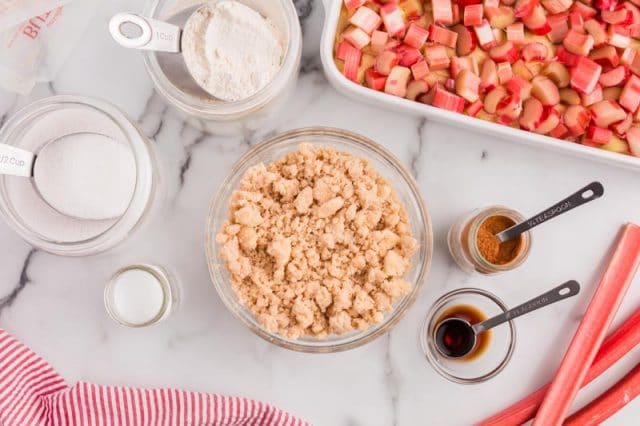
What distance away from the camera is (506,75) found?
1014mm

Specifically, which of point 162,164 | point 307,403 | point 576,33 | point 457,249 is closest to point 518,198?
point 457,249

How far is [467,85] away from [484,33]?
0.09m

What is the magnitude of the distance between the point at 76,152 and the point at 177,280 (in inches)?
10.0

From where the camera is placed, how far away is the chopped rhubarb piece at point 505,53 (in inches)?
39.8

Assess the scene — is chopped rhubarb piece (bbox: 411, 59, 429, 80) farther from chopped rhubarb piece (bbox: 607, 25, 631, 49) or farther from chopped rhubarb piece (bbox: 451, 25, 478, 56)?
chopped rhubarb piece (bbox: 607, 25, 631, 49)

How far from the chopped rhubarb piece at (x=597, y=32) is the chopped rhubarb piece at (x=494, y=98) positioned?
0.54 feet

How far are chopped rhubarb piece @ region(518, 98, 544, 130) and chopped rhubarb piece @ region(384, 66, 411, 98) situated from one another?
19 cm

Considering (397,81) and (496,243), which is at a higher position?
(397,81)

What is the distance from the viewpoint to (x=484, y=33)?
3.34 ft

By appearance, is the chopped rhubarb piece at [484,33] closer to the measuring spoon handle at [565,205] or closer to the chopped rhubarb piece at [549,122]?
the chopped rhubarb piece at [549,122]

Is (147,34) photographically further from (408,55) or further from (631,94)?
(631,94)

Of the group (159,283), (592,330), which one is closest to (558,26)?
(592,330)

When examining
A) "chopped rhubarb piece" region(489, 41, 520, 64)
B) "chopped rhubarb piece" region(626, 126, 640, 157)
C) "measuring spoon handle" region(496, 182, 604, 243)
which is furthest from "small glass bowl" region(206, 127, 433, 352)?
"chopped rhubarb piece" region(626, 126, 640, 157)

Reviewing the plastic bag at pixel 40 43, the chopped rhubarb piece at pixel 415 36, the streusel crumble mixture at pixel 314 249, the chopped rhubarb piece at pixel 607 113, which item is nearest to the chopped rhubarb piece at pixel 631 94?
the chopped rhubarb piece at pixel 607 113
